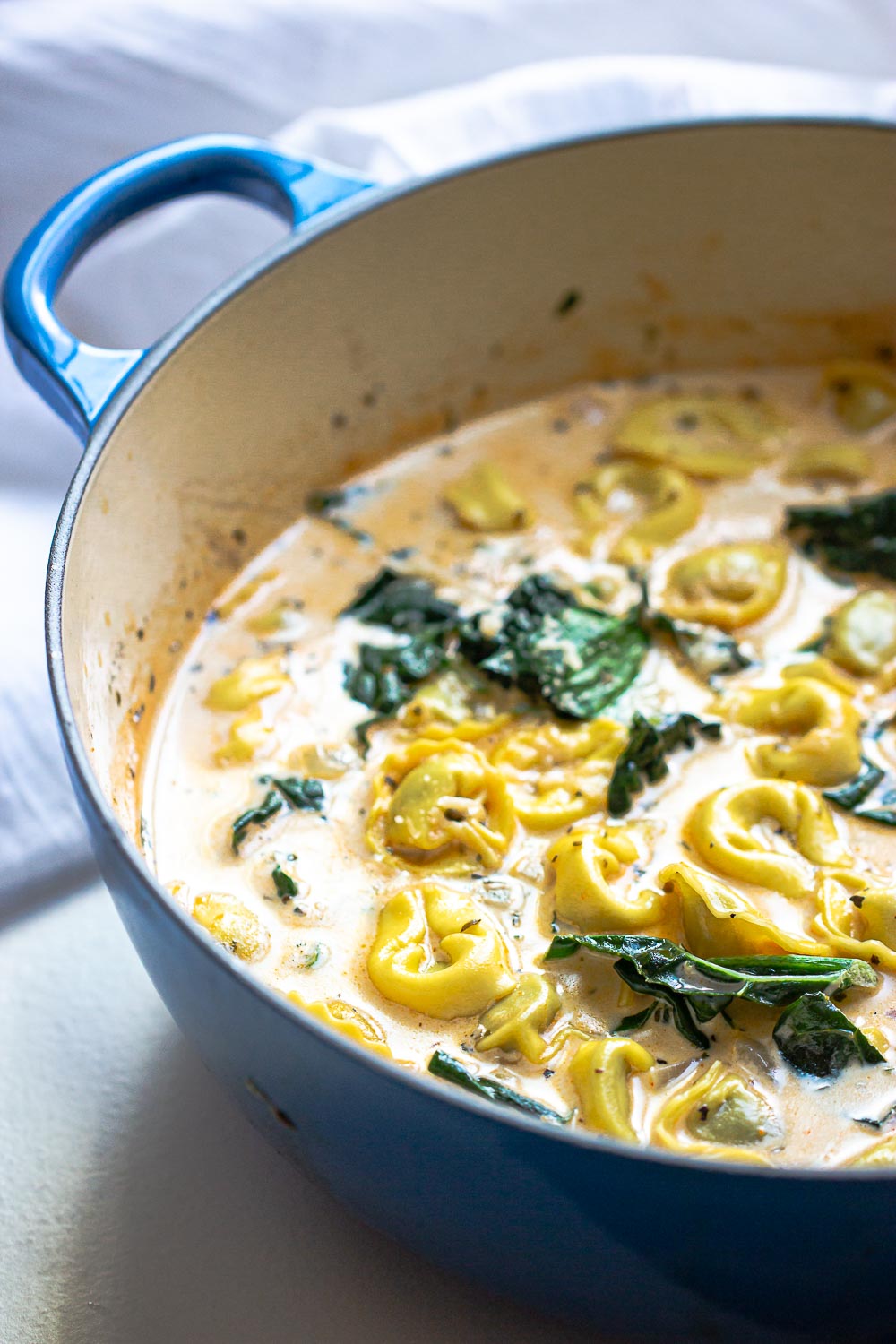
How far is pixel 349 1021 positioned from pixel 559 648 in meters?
0.58

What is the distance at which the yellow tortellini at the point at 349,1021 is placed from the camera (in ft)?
4.56

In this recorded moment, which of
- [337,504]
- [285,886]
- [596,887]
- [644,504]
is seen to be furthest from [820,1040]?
[337,504]

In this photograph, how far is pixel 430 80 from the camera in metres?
2.50

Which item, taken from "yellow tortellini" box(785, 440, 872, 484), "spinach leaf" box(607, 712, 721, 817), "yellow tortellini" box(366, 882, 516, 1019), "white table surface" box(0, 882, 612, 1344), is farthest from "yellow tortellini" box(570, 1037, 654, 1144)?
"yellow tortellini" box(785, 440, 872, 484)

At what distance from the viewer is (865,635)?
5.98 ft

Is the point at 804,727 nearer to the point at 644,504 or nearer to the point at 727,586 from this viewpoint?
the point at 727,586

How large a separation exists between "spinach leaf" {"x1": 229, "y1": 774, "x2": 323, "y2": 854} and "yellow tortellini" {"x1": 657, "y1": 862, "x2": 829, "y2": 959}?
1.44 feet

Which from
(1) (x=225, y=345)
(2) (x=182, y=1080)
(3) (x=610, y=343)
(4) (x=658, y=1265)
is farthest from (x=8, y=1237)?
(3) (x=610, y=343)

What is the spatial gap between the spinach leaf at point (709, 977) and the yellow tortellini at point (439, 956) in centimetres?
11

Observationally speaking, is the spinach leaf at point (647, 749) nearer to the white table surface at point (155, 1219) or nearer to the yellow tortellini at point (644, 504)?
the yellow tortellini at point (644, 504)

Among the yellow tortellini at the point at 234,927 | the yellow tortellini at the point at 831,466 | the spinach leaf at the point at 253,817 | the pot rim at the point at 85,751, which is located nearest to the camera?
the pot rim at the point at 85,751

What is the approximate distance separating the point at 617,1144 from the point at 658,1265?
0.18 metres

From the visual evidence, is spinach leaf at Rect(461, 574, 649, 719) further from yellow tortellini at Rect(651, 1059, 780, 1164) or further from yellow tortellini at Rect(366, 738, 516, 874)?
yellow tortellini at Rect(651, 1059, 780, 1164)

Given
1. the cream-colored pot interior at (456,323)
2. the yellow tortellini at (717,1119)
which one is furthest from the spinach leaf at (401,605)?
the yellow tortellini at (717,1119)
